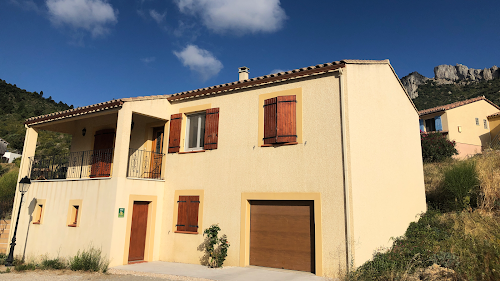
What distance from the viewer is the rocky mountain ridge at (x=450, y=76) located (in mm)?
50875

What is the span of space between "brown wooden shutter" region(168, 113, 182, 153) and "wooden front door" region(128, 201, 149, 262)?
2.10 meters

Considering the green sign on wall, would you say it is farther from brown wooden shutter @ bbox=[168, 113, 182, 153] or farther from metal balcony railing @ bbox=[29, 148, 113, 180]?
metal balcony railing @ bbox=[29, 148, 113, 180]

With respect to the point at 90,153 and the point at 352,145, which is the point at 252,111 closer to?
the point at 352,145

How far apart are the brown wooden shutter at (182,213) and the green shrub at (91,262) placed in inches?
92.0

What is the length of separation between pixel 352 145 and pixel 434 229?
4.58 m

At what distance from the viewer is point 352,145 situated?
8.30 m

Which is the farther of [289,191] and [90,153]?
[90,153]

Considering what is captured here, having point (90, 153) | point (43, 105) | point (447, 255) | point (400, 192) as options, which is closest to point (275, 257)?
point (447, 255)

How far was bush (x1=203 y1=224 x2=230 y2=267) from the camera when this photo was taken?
9.27m

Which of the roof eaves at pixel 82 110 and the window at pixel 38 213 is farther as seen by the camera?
the window at pixel 38 213

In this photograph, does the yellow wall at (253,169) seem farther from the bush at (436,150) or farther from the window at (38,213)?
the bush at (436,150)

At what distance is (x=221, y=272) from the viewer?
28.0 feet

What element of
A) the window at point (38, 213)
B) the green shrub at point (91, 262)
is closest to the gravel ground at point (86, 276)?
the green shrub at point (91, 262)

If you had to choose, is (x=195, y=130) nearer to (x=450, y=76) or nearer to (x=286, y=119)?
(x=286, y=119)
